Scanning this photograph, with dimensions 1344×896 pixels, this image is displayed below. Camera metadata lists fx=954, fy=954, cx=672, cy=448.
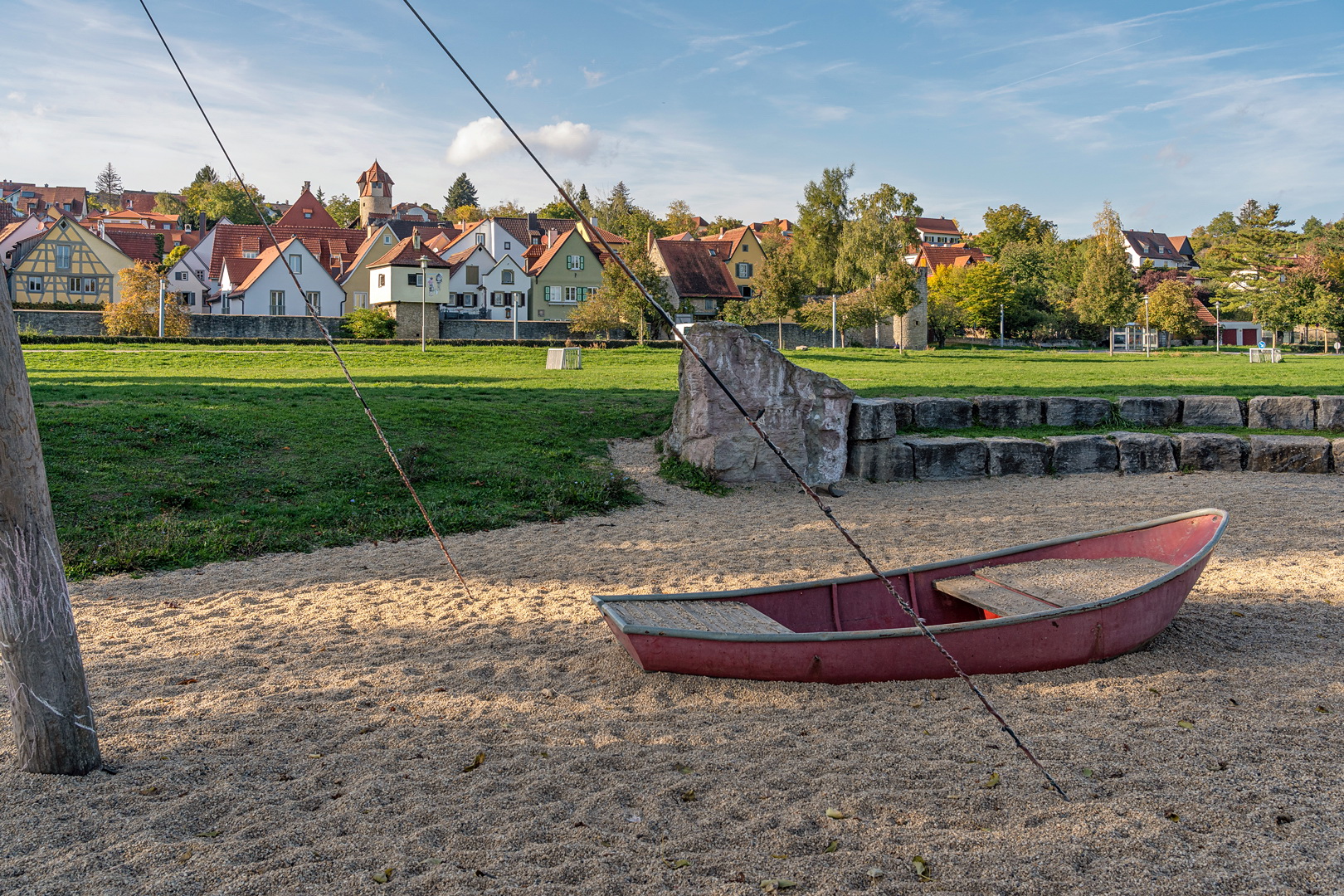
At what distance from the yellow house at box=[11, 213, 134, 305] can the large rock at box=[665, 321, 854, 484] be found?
66838mm

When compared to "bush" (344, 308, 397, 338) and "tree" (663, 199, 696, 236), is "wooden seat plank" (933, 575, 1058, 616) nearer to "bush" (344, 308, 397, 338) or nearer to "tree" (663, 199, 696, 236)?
"bush" (344, 308, 397, 338)

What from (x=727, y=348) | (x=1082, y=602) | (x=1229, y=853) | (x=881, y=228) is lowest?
(x=1229, y=853)

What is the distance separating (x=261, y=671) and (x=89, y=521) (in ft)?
15.4

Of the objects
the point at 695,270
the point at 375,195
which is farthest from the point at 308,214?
the point at 695,270

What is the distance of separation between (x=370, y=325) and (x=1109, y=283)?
42290 mm

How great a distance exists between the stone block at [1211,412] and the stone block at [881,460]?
6.22 meters

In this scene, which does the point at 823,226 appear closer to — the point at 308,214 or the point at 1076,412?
the point at 1076,412

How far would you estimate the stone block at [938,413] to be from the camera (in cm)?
1594

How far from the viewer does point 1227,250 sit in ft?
247

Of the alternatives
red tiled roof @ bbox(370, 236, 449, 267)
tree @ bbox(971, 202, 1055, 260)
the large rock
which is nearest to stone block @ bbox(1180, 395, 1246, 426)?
the large rock

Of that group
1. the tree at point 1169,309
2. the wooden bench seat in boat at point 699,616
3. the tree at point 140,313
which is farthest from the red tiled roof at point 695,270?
the wooden bench seat in boat at point 699,616

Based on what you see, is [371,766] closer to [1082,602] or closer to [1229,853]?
[1229,853]

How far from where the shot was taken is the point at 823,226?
50812mm

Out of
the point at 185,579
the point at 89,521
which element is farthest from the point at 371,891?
the point at 89,521
